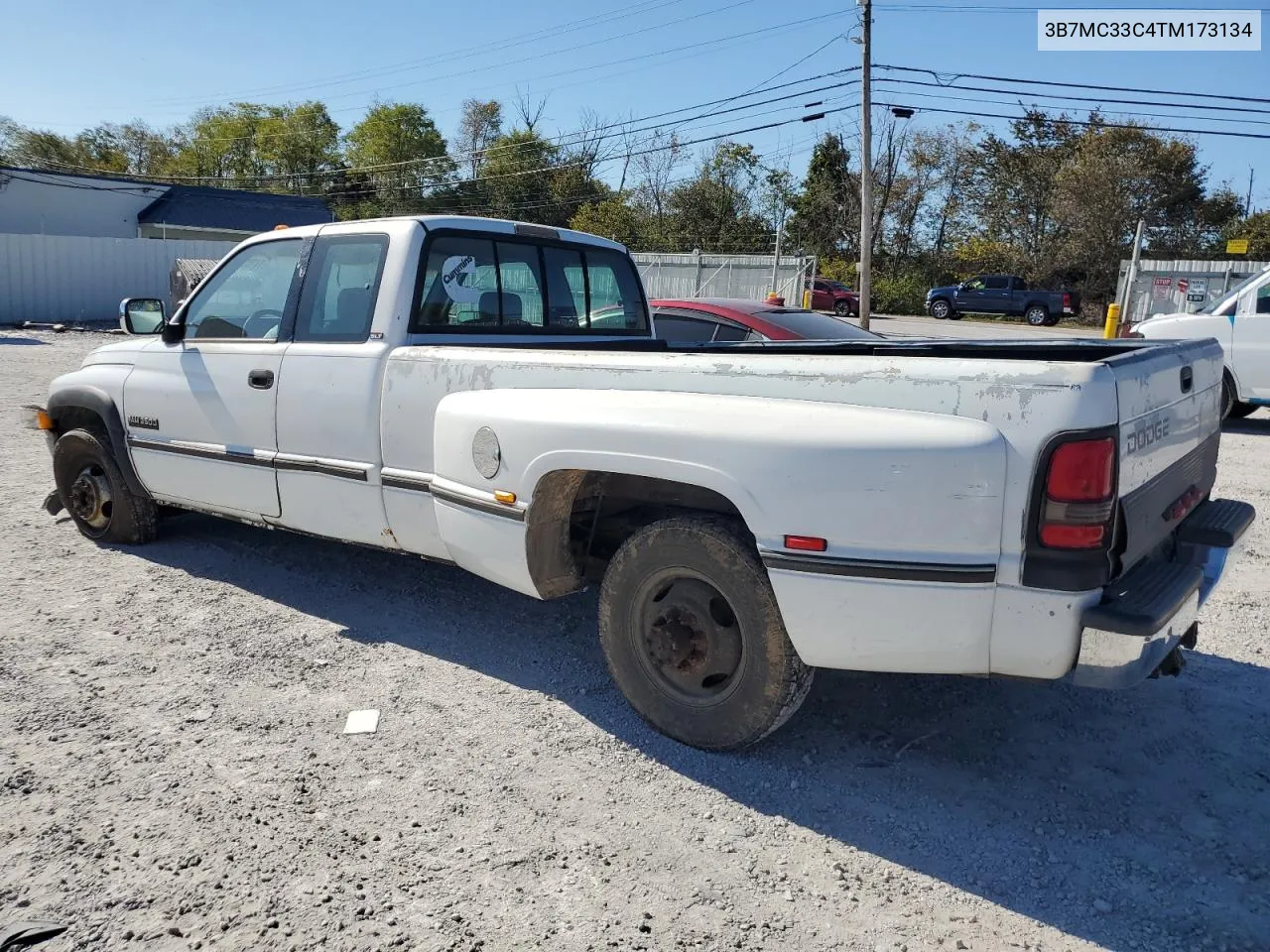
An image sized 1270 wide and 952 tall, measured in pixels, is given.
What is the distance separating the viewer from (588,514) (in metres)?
4.09

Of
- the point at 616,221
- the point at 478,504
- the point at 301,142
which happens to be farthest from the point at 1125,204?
the point at 301,142

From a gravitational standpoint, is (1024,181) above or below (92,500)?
above

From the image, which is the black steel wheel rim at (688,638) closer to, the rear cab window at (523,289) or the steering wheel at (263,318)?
the rear cab window at (523,289)

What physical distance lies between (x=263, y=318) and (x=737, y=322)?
4.34 metres

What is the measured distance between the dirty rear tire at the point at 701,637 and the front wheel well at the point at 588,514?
0.61 feet

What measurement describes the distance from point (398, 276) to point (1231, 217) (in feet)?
169

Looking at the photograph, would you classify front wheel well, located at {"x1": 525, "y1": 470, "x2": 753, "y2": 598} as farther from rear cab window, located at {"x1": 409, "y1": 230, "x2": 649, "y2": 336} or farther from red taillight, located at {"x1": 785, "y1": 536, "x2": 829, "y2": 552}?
rear cab window, located at {"x1": 409, "y1": 230, "x2": 649, "y2": 336}

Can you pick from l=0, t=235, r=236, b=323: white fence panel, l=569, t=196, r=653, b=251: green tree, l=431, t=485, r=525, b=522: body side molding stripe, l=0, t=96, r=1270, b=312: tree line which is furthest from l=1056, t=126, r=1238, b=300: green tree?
l=431, t=485, r=525, b=522: body side molding stripe

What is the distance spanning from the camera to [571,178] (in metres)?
55.9

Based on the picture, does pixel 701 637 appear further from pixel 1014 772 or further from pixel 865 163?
pixel 865 163

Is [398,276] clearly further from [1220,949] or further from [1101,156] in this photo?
[1101,156]

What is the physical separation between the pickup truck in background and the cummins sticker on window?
118 feet

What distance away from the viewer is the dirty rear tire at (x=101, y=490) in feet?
18.7

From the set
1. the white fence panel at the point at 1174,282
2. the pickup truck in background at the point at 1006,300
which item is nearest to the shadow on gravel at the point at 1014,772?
the white fence panel at the point at 1174,282
